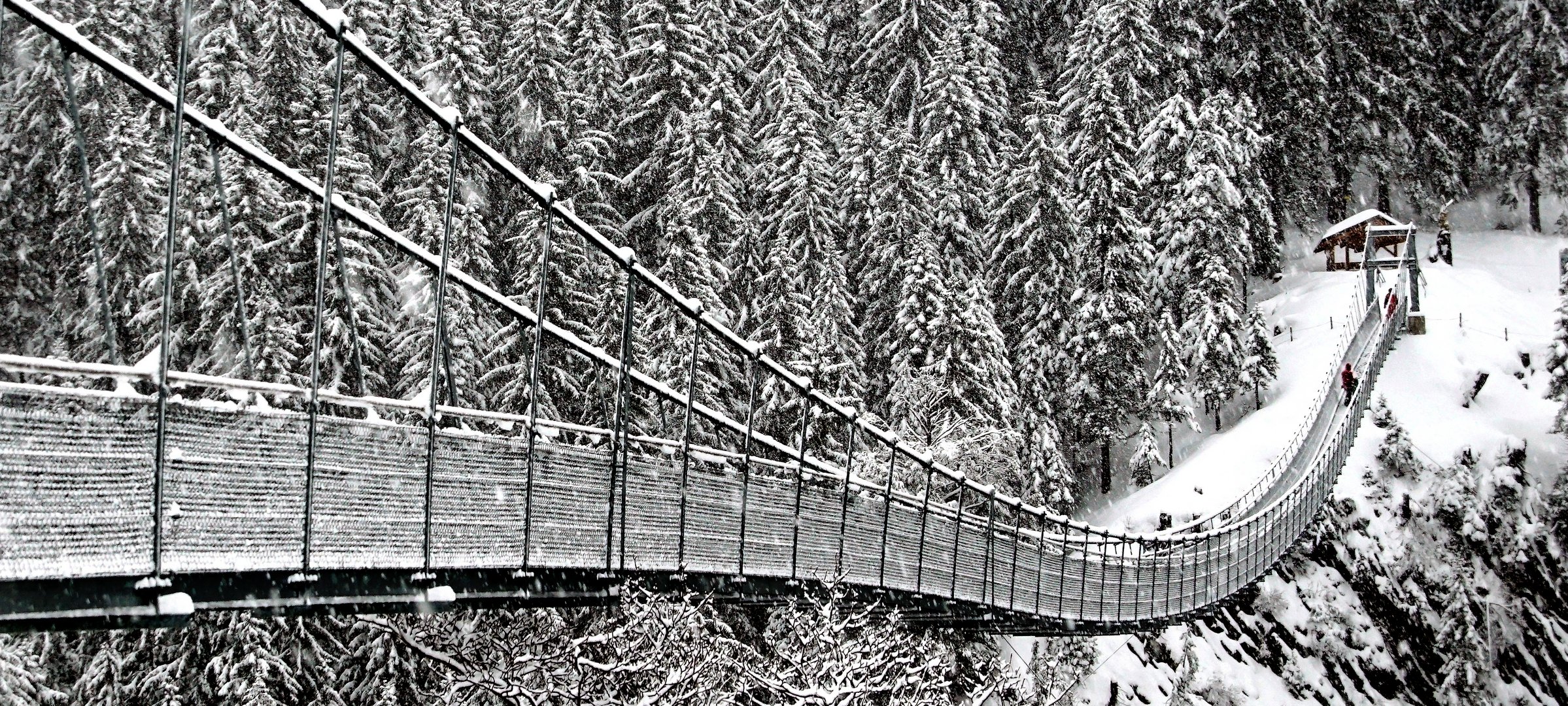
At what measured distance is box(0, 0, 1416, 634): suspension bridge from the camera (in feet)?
23.2

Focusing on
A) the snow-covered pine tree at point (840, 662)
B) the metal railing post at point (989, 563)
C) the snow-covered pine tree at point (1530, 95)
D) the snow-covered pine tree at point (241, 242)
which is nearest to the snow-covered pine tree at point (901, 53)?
the snow-covered pine tree at point (241, 242)

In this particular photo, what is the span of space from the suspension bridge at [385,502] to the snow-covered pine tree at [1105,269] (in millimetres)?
18046

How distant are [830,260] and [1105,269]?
29.6 ft

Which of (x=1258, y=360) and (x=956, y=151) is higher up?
(x=956, y=151)

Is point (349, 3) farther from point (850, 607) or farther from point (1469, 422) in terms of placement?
point (1469, 422)

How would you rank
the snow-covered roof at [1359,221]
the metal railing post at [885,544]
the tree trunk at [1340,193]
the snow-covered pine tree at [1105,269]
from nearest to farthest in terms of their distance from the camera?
the metal railing post at [885,544], the snow-covered pine tree at [1105,269], the snow-covered roof at [1359,221], the tree trunk at [1340,193]

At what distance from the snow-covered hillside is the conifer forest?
90 millimetres

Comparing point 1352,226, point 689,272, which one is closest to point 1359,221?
point 1352,226

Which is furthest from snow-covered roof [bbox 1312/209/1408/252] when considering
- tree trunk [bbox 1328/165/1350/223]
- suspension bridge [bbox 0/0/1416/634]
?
suspension bridge [bbox 0/0/1416/634]

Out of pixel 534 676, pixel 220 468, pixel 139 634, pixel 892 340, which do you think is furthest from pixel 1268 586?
pixel 220 468

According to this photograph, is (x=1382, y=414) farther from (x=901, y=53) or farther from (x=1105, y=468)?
(x=901, y=53)

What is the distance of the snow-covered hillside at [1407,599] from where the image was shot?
27734 millimetres

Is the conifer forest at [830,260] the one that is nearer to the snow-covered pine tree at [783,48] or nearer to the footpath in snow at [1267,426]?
the snow-covered pine tree at [783,48]

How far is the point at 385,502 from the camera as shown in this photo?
30.5ft
